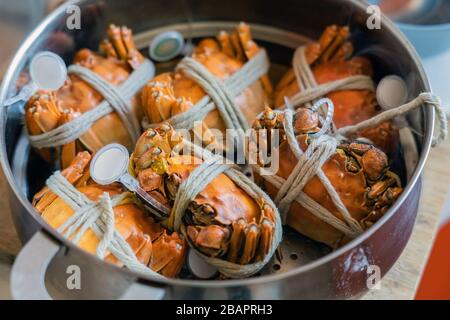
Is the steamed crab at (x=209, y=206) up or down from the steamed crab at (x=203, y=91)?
down

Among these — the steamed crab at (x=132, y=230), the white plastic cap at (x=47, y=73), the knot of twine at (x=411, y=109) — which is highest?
the white plastic cap at (x=47, y=73)

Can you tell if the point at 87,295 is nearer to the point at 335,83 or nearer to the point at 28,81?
the point at 28,81

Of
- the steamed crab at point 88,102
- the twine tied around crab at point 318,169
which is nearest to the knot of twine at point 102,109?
the steamed crab at point 88,102

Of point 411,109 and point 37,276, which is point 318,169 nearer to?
point 411,109

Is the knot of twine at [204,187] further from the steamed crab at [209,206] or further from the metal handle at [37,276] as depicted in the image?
the metal handle at [37,276]

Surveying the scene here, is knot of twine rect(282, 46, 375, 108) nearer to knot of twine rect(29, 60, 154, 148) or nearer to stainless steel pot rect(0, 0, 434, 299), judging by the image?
stainless steel pot rect(0, 0, 434, 299)

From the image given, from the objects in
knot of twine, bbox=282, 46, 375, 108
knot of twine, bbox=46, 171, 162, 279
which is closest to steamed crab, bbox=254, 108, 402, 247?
knot of twine, bbox=282, 46, 375, 108
